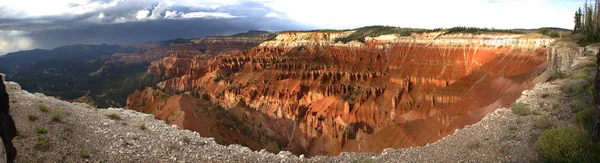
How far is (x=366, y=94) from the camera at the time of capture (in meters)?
63.5

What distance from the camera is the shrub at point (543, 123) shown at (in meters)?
13.1

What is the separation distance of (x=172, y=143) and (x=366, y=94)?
53081mm

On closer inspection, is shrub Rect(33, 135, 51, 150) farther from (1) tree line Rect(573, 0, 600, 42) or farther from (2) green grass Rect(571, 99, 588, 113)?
(1) tree line Rect(573, 0, 600, 42)

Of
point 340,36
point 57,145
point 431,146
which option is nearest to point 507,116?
point 431,146

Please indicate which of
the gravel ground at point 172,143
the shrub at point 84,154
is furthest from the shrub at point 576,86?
the shrub at point 84,154

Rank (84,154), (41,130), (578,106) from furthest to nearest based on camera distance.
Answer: (578,106) < (41,130) < (84,154)

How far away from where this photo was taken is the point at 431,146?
14.4 meters

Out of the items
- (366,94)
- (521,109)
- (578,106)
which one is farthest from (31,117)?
(366,94)

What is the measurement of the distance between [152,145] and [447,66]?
6192 cm

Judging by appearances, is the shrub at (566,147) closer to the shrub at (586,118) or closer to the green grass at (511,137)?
the shrub at (586,118)

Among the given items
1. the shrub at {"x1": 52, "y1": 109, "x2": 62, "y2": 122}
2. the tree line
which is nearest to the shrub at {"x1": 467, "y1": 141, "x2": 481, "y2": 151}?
the shrub at {"x1": 52, "y1": 109, "x2": 62, "y2": 122}

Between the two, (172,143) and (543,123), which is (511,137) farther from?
(172,143)

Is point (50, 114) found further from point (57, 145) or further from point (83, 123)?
point (57, 145)

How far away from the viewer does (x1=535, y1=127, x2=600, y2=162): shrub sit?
8.07 meters
